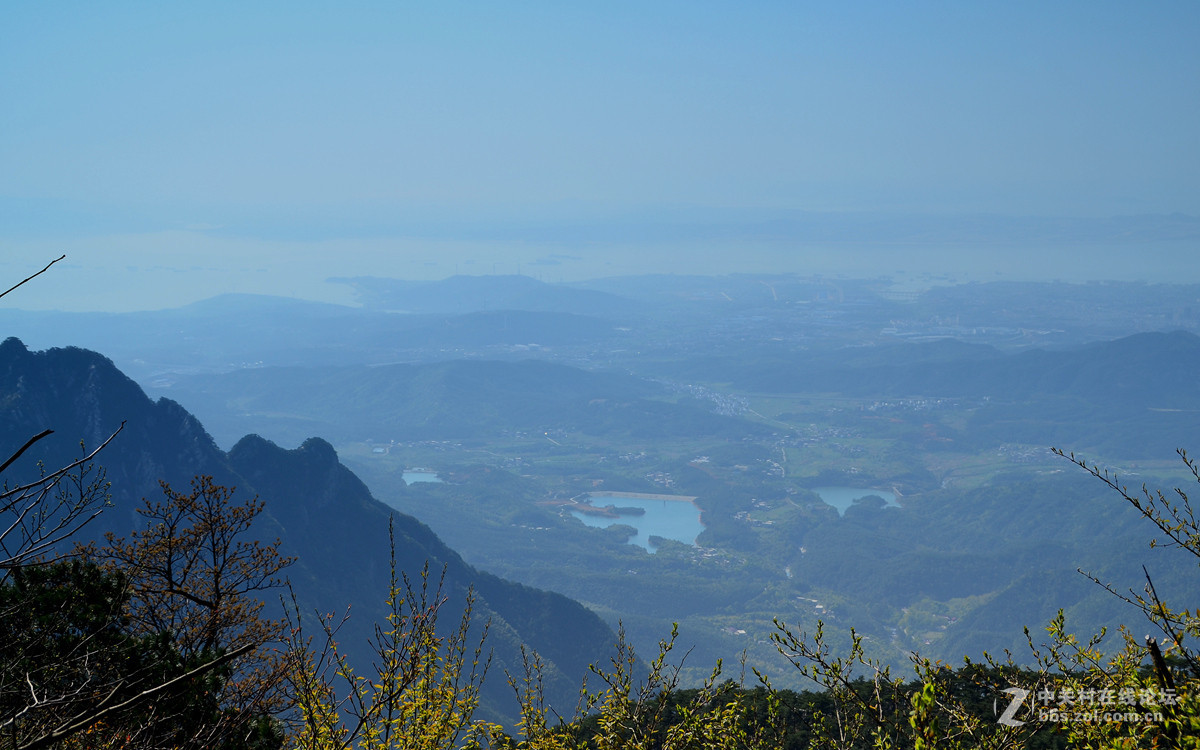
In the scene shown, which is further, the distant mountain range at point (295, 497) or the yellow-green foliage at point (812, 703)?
the distant mountain range at point (295, 497)

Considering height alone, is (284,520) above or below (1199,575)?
above

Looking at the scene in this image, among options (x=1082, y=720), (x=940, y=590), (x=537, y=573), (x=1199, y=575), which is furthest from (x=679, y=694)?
→ (x=1199, y=575)

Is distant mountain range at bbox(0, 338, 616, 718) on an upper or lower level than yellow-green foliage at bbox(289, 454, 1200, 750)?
lower

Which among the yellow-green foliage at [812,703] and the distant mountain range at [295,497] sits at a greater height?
the yellow-green foliage at [812,703]

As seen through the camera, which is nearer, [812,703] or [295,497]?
[812,703]

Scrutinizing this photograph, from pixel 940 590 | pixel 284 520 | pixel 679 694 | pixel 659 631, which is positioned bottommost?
pixel 940 590

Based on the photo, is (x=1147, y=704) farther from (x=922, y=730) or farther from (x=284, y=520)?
(x=284, y=520)

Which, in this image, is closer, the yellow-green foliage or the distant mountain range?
the yellow-green foliage

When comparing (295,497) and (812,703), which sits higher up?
(812,703)
